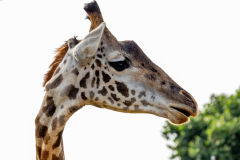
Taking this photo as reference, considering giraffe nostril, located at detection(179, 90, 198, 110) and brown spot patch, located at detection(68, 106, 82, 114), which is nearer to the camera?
giraffe nostril, located at detection(179, 90, 198, 110)

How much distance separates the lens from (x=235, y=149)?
16312mm

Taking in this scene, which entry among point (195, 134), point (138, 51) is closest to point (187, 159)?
point (195, 134)

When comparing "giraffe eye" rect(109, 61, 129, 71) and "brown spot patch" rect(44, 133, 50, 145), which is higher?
"giraffe eye" rect(109, 61, 129, 71)

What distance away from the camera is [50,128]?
5234 mm

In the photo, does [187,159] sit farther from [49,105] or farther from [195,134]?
[49,105]

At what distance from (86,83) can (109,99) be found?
0.30 meters

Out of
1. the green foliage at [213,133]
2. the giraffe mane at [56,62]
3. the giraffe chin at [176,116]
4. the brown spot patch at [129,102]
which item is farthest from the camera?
the green foliage at [213,133]

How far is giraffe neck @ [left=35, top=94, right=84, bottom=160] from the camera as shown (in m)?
5.23

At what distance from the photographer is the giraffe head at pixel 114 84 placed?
510 cm

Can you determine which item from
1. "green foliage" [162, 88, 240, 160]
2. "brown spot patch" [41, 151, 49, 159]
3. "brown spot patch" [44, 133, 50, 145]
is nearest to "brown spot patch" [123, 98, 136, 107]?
"brown spot patch" [44, 133, 50, 145]

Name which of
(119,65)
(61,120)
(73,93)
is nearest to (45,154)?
(61,120)

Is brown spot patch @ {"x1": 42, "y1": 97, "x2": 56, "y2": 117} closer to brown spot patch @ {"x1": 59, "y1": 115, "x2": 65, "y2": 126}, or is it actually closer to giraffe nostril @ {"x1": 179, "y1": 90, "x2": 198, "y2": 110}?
brown spot patch @ {"x1": 59, "y1": 115, "x2": 65, "y2": 126}

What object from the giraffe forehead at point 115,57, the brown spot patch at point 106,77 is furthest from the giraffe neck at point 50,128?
the giraffe forehead at point 115,57

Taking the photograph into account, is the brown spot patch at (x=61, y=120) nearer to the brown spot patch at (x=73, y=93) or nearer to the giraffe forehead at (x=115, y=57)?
the brown spot patch at (x=73, y=93)
